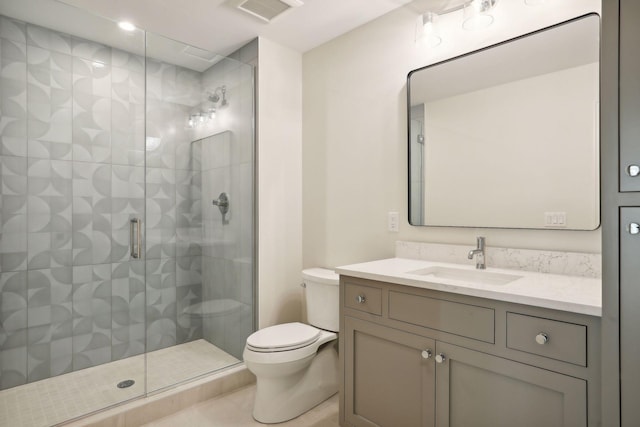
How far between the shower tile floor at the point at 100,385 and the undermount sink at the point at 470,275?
1.52 metres

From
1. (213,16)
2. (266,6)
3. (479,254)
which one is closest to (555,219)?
(479,254)

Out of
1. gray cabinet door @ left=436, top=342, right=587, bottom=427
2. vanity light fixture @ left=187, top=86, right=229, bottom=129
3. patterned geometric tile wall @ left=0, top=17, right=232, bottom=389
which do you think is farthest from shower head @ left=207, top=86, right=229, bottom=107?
gray cabinet door @ left=436, top=342, right=587, bottom=427

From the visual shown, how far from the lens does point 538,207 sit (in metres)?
1.72

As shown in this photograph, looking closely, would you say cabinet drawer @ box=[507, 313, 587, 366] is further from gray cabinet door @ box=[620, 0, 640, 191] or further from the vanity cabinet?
gray cabinet door @ box=[620, 0, 640, 191]

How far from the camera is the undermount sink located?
1.70m

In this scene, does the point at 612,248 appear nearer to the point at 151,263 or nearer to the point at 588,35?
the point at 588,35

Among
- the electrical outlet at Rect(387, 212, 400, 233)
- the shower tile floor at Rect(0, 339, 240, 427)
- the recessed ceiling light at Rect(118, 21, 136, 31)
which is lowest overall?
the shower tile floor at Rect(0, 339, 240, 427)

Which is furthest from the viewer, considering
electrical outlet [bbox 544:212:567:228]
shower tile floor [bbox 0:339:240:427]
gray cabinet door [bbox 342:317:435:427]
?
shower tile floor [bbox 0:339:240:427]

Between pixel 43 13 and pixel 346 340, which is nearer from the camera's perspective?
pixel 346 340

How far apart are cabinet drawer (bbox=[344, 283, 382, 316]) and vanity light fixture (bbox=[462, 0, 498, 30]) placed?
143 cm

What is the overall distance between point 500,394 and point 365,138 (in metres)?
1.64

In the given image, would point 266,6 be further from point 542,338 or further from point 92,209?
point 542,338

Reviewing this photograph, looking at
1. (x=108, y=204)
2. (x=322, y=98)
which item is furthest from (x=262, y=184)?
Result: (x=108, y=204)

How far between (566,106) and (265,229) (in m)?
1.91
